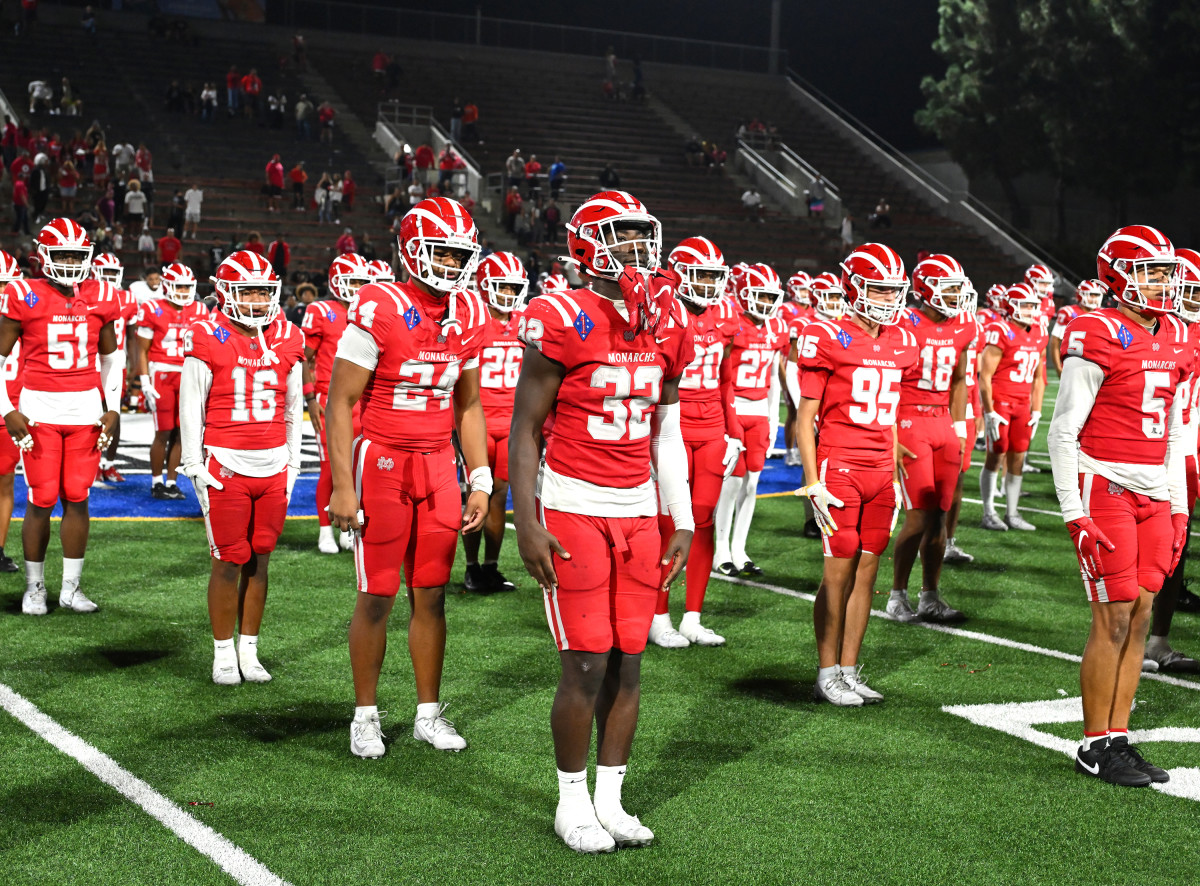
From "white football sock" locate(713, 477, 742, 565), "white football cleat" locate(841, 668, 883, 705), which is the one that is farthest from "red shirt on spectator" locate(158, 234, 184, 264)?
"white football cleat" locate(841, 668, 883, 705)

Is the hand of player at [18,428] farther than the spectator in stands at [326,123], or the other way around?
the spectator in stands at [326,123]

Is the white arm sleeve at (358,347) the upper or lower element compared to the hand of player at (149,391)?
upper

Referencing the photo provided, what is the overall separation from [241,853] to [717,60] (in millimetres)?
39035

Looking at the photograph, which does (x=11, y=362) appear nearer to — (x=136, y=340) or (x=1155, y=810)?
(x=136, y=340)

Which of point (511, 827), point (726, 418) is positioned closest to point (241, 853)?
point (511, 827)

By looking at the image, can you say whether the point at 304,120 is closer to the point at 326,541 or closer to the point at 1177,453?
the point at 326,541

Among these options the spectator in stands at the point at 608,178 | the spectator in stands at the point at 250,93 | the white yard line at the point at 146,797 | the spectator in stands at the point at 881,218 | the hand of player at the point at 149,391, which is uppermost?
the spectator in stands at the point at 250,93

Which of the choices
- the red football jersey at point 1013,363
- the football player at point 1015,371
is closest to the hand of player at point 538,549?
the football player at point 1015,371

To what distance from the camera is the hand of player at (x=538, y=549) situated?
4090mm

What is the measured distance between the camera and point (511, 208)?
1104 inches

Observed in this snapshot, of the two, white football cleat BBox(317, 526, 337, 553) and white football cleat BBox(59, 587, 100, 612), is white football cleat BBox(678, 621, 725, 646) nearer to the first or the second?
white football cleat BBox(317, 526, 337, 553)

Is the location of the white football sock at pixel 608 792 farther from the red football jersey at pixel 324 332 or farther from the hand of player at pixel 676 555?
the red football jersey at pixel 324 332

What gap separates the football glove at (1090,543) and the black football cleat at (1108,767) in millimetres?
709

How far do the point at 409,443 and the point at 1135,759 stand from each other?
318 cm
